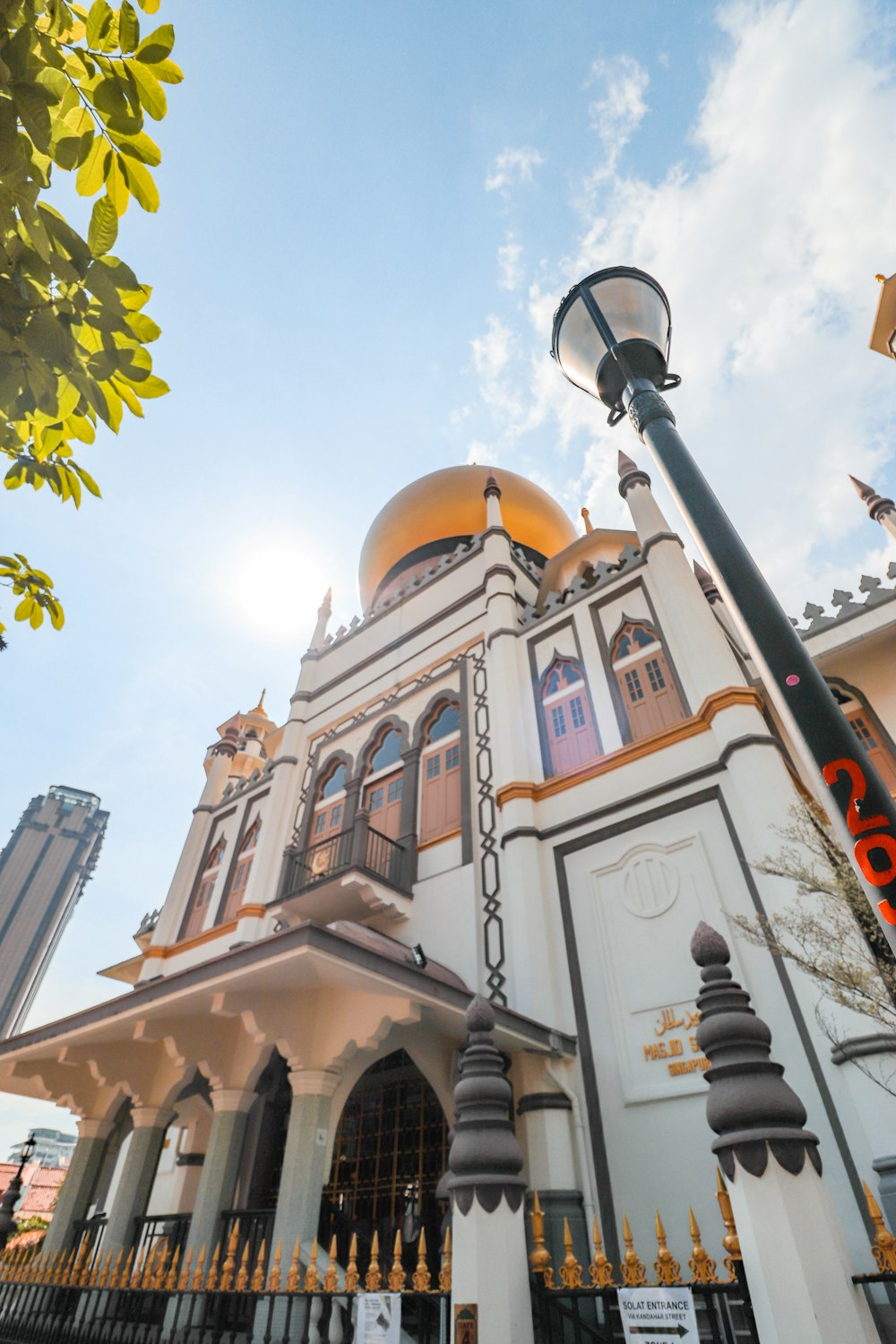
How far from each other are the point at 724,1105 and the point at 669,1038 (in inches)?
185

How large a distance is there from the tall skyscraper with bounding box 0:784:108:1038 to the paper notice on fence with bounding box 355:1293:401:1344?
79548 mm

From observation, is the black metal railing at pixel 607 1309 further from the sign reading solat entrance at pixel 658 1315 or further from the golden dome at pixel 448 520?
the golden dome at pixel 448 520

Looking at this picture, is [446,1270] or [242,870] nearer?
[446,1270]

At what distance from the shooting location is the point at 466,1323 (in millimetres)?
3604

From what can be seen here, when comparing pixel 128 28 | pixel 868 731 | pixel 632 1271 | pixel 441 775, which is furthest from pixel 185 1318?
pixel 868 731

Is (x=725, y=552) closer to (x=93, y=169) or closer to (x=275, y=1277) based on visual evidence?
(x=93, y=169)

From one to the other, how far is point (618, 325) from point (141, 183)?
3.77 meters

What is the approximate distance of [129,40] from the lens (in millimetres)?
1951

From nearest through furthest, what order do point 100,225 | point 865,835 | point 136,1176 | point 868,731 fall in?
1. point 100,225
2. point 865,835
3. point 136,1176
4. point 868,731

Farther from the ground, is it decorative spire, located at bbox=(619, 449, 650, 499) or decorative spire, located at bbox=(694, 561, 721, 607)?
decorative spire, located at bbox=(619, 449, 650, 499)

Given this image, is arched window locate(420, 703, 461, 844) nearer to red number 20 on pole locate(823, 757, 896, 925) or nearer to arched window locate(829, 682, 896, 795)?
arched window locate(829, 682, 896, 795)

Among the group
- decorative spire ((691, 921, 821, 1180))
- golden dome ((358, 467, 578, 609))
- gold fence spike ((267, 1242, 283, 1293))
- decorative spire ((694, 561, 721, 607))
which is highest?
golden dome ((358, 467, 578, 609))

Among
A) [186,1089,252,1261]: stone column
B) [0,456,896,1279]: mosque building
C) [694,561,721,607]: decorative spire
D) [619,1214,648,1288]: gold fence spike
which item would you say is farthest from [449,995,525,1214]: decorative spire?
[694,561,721,607]: decorative spire

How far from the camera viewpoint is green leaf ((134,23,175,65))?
1.95m
